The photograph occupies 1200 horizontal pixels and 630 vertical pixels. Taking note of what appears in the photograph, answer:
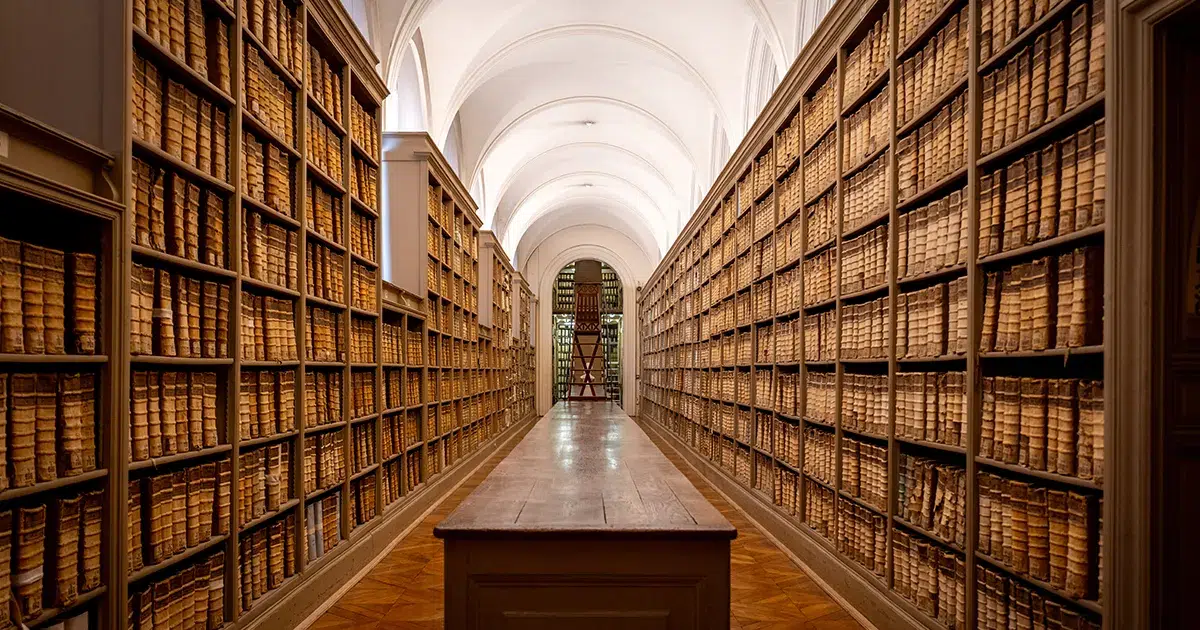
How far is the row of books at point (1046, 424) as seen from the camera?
93.7 inches

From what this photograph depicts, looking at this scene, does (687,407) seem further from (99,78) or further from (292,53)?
(99,78)

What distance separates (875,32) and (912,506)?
2535mm

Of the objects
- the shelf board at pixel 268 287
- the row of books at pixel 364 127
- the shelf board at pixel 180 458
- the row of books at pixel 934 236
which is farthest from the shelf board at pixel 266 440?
the row of books at pixel 934 236

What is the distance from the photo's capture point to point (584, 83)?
430 inches

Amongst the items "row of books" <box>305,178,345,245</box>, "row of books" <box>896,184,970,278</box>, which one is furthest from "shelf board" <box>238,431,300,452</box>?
"row of books" <box>896,184,970,278</box>

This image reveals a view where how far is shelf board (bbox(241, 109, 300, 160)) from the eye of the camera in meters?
3.45

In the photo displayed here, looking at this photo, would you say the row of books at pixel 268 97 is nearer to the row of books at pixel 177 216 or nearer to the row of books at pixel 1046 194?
the row of books at pixel 177 216

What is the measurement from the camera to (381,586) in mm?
4723

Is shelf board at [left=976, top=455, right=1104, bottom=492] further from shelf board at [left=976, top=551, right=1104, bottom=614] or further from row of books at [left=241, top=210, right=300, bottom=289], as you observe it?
row of books at [left=241, top=210, right=300, bottom=289]

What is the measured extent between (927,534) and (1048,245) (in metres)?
1.49

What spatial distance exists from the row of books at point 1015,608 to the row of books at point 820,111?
2833 millimetres

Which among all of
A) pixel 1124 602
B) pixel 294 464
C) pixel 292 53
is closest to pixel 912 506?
pixel 1124 602

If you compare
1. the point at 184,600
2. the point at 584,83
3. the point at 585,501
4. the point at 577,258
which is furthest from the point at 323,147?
the point at 577,258

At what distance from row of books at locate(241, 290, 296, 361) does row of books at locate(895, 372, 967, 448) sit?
309cm
